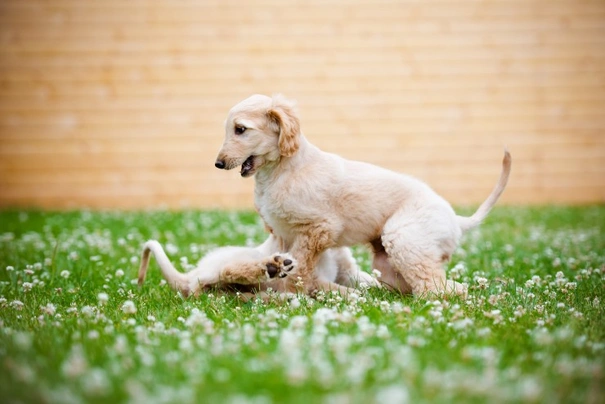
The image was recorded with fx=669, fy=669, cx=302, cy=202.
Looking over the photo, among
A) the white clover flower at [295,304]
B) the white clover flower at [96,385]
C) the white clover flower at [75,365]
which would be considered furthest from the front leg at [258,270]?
the white clover flower at [96,385]

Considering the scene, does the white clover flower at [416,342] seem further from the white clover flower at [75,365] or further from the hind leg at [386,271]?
the hind leg at [386,271]

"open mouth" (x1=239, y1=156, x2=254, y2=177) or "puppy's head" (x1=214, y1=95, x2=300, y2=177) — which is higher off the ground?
"puppy's head" (x1=214, y1=95, x2=300, y2=177)

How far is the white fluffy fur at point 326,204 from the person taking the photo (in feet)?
11.9

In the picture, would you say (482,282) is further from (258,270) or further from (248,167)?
(248,167)

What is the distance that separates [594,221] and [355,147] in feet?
11.8

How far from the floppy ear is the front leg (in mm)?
593

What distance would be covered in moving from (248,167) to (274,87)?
6381 mm

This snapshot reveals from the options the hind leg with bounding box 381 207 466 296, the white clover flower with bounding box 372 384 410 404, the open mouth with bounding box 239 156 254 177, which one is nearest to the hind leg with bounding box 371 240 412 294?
the hind leg with bounding box 381 207 466 296

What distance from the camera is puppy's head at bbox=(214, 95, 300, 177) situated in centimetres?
369

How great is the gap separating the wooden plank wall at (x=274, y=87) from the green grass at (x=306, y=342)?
5.26 meters

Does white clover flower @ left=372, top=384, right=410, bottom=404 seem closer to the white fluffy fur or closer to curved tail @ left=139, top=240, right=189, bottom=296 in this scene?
the white fluffy fur

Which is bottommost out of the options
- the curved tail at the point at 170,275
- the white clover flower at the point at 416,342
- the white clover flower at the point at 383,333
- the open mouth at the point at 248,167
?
the curved tail at the point at 170,275

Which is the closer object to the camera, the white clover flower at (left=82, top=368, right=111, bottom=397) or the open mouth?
the white clover flower at (left=82, top=368, right=111, bottom=397)

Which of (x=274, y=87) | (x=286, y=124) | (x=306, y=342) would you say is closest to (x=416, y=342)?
(x=306, y=342)
